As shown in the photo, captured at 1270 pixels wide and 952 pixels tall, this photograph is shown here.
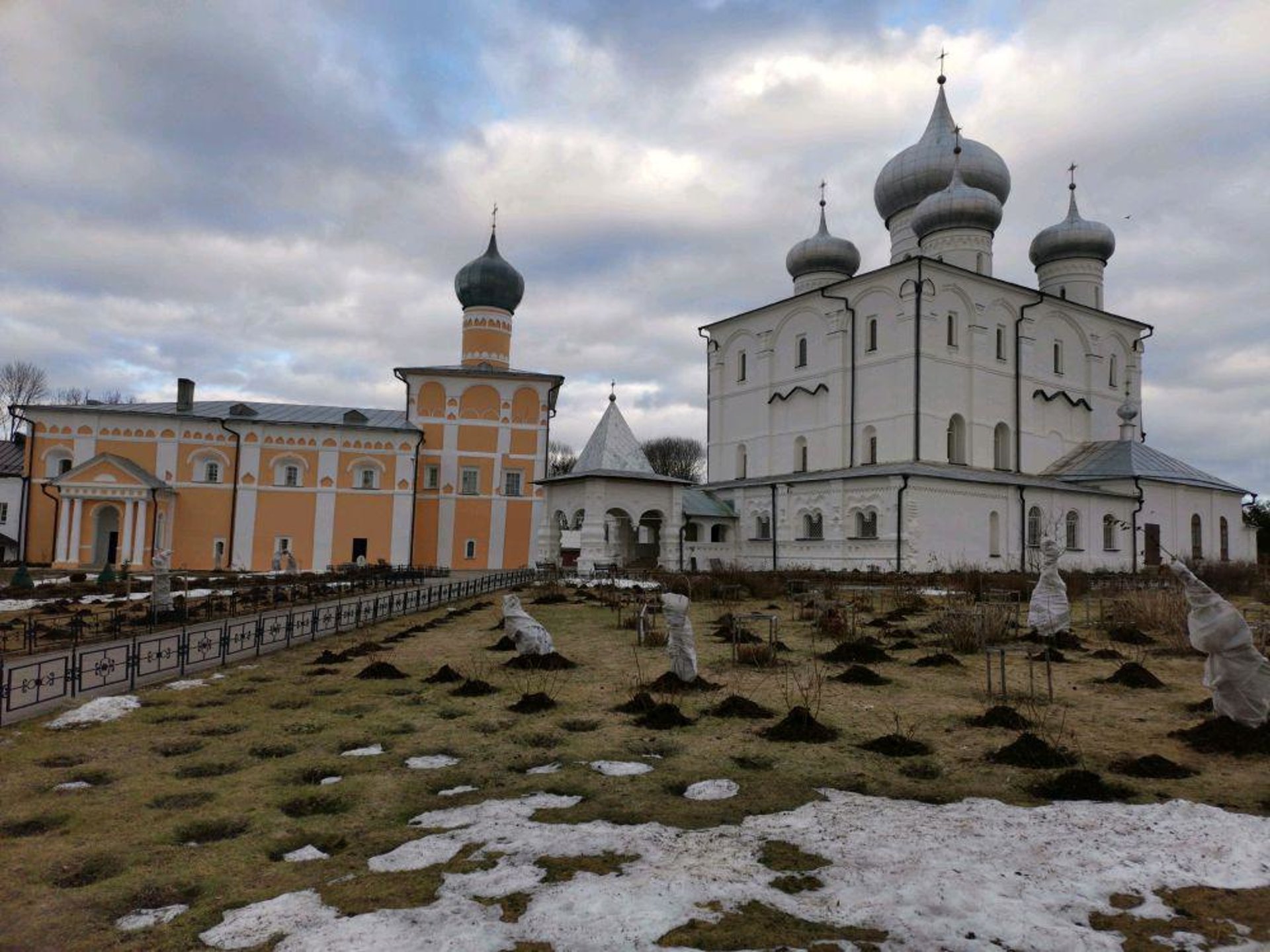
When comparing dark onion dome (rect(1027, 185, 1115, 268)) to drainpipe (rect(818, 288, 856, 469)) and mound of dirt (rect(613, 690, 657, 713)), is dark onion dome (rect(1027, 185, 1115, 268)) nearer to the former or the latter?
drainpipe (rect(818, 288, 856, 469))

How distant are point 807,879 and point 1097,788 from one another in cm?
249

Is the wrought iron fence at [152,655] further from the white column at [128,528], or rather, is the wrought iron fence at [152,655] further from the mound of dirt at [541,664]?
the white column at [128,528]

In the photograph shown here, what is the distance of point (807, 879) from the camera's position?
4043 mm

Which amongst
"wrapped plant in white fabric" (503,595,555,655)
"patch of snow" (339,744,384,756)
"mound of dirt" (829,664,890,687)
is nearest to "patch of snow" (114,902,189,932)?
"patch of snow" (339,744,384,756)

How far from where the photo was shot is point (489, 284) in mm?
39156

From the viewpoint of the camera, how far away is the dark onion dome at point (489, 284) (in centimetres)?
3916

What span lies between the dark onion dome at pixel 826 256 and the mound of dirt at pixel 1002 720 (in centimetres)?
3220

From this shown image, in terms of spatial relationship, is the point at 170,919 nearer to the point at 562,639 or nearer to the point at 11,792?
the point at 11,792

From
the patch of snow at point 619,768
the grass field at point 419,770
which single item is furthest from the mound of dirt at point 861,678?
the patch of snow at point 619,768

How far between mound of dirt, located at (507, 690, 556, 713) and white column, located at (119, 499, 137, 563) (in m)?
29.1

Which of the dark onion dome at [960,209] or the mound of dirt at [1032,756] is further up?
the dark onion dome at [960,209]

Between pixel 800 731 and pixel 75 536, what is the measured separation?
32.4 metres

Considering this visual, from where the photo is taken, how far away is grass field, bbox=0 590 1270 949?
4.11m

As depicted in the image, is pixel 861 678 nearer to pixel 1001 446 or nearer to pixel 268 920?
pixel 268 920
